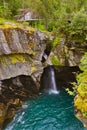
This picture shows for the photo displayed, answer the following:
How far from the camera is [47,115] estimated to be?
23875mm

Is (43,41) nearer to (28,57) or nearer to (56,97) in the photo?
(28,57)

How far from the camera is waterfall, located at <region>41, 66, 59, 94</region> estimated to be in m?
31.6

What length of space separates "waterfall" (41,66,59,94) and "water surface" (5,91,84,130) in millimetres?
2933

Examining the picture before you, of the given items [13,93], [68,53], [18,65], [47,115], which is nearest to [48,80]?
[68,53]

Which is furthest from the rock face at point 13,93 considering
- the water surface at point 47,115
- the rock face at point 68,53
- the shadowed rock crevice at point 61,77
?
the rock face at point 68,53

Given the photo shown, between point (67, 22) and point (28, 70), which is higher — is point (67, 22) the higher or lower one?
the higher one

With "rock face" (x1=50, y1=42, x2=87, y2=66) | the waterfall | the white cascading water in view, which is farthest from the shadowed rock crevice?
"rock face" (x1=50, y1=42, x2=87, y2=66)

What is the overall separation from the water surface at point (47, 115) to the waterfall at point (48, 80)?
2.93 meters

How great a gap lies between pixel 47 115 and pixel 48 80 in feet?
28.7

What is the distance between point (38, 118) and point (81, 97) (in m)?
7.27

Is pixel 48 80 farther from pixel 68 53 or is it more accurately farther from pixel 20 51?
pixel 20 51

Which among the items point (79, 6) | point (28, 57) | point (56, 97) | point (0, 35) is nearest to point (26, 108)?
point (56, 97)

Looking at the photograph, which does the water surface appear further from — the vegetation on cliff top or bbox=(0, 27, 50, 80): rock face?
the vegetation on cliff top

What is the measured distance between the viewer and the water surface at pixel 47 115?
21672mm
